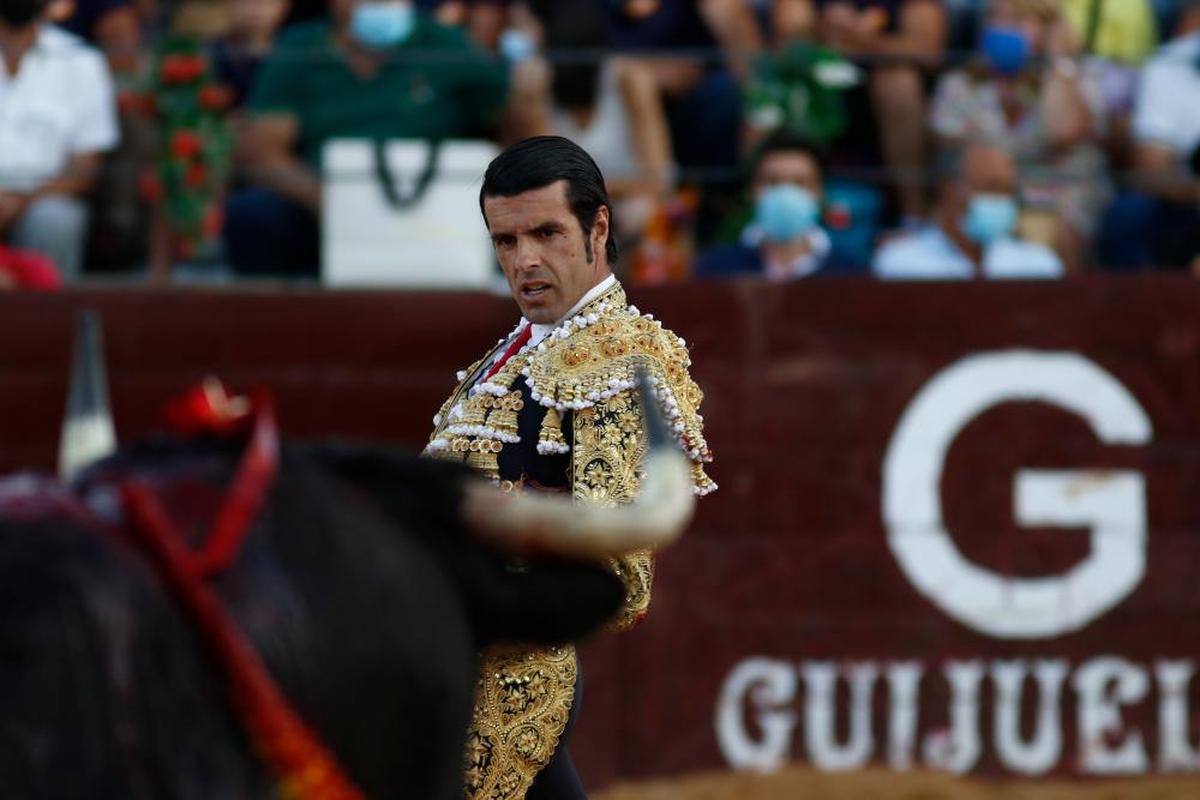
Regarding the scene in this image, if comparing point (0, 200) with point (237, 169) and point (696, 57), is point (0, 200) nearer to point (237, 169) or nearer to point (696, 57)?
point (237, 169)

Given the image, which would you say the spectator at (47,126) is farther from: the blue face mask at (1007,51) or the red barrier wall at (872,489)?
the blue face mask at (1007,51)

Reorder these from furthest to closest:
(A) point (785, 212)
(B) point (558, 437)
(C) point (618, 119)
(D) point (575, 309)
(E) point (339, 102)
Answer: (C) point (618, 119)
(E) point (339, 102)
(A) point (785, 212)
(D) point (575, 309)
(B) point (558, 437)

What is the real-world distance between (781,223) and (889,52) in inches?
37.7

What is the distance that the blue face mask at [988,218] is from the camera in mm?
7309

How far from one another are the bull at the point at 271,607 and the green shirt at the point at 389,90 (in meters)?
4.24

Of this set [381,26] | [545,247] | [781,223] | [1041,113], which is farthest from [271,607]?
[1041,113]

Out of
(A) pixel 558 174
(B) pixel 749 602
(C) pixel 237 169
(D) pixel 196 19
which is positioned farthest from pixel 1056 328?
(A) pixel 558 174

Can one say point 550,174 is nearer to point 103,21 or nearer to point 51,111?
point 51,111

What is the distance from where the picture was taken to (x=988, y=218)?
289 inches

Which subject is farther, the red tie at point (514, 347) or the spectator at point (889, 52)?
the spectator at point (889, 52)

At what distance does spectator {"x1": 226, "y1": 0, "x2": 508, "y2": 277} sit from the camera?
280 inches

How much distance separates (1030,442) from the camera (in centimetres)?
702

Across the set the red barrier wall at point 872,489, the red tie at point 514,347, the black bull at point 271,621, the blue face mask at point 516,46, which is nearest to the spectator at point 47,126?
the red barrier wall at point 872,489

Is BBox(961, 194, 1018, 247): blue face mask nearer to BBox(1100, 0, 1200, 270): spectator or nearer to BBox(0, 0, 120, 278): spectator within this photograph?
BBox(1100, 0, 1200, 270): spectator
